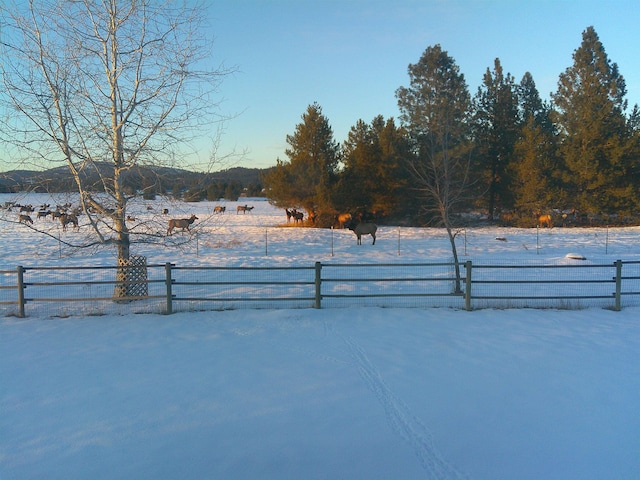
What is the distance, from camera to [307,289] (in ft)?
46.4

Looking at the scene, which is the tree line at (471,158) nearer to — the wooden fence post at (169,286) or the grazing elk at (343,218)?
the grazing elk at (343,218)

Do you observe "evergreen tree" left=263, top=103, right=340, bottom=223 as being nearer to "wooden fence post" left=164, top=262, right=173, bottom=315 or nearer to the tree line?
the tree line

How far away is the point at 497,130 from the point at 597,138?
795 centimetres

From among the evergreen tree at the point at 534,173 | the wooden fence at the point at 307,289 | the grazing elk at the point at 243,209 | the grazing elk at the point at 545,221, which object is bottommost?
the wooden fence at the point at 307,289

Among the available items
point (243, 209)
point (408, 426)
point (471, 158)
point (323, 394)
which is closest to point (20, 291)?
point (323, 394)

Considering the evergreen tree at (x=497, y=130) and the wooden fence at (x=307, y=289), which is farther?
the evergreen tree at (x=497, y=130)

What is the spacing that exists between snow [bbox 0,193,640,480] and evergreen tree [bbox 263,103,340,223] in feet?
77.2

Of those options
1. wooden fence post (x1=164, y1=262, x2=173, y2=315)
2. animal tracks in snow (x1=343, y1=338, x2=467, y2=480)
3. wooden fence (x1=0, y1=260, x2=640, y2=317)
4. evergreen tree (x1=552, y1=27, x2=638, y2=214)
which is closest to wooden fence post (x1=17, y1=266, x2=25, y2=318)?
wooden fence (x1=0, y1=260, x2=640, y2=317)

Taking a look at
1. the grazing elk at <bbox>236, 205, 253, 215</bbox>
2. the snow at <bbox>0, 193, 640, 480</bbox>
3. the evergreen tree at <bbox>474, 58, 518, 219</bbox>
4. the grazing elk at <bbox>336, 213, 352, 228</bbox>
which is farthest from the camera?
the grazing elk at <bbox>236, 205, 253, 215</bbox>

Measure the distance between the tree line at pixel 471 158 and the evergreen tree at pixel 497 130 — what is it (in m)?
1.20

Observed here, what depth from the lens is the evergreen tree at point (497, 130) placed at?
3894 cm

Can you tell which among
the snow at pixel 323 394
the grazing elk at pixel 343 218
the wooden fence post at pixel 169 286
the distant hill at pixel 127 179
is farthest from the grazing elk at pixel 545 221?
the wooden fence post at pixel 169 286

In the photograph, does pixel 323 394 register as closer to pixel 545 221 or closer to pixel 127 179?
pixel 127 179

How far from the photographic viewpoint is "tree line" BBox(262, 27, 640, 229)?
33.7 meters
